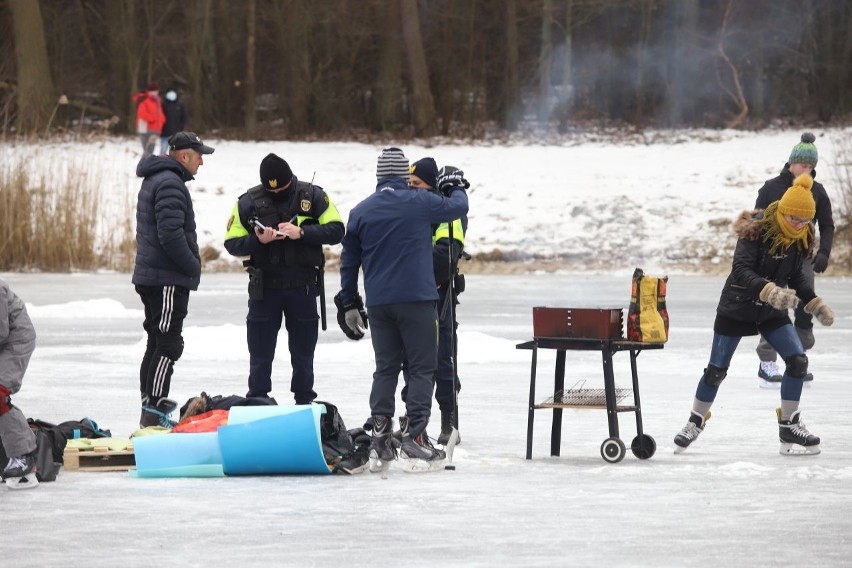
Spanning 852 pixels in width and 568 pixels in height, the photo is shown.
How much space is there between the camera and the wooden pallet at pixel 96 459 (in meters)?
7.71

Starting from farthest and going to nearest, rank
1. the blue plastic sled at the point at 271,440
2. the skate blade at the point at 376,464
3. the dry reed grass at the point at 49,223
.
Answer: the dry reed grass at the point at 49,223, the skate blade at the point at 376,464, the blue plastic sled at the point at 271,440

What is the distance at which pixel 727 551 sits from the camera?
5.88m

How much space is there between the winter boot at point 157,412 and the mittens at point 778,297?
3.28 meters

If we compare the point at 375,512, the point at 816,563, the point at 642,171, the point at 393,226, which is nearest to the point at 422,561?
the point at 375,512

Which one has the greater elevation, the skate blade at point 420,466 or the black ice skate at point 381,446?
the black ice skate at point 381,446

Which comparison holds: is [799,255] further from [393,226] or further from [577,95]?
[577,95]

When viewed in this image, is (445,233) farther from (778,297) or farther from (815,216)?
(815,216)

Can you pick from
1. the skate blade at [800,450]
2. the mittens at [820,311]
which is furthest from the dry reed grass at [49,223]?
the skate blade at [800,450]

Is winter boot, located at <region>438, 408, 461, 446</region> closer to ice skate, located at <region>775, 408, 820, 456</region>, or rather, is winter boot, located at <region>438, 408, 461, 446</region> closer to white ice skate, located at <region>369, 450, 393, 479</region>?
white ice skate, located at <region>369, 450, 393, 479</region>

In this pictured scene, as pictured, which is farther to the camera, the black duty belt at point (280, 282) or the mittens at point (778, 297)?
the black duty belt at point (280, 282)

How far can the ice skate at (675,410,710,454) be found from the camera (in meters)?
8.22

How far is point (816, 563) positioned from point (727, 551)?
34 cm

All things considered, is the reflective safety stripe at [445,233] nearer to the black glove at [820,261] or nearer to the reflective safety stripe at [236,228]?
the reflective safety stripe at [236,228]

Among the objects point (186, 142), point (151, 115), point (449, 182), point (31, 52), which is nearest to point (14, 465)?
point (186, 142)
